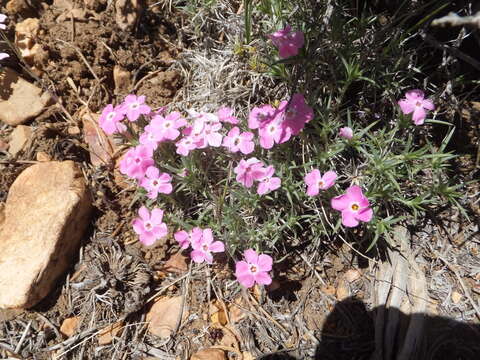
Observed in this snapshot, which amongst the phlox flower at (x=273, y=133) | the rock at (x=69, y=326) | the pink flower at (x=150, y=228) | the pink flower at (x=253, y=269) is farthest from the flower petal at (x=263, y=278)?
the rock at (x=69, y=326)

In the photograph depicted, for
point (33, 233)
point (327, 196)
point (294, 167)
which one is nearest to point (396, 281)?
point (327, 196)

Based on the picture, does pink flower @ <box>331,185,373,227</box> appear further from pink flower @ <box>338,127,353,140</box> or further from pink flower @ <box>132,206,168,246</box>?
pink flower @ <box>132,206,168,246</box>

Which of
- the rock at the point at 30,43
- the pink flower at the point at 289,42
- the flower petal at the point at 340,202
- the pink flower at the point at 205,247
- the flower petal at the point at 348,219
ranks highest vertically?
the pink flower at the point at 289,42

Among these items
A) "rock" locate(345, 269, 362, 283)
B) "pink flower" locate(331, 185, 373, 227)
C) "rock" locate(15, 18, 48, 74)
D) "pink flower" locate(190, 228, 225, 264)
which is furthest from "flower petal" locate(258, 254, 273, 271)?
"rock" locate(15, 18, 48, 74)

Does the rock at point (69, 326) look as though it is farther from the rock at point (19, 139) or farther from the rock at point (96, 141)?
the rock at point (19, 139)

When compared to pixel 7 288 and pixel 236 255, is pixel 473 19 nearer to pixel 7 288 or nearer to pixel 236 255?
pixel 236 255

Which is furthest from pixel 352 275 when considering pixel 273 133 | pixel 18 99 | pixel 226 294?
pixel 18 99
